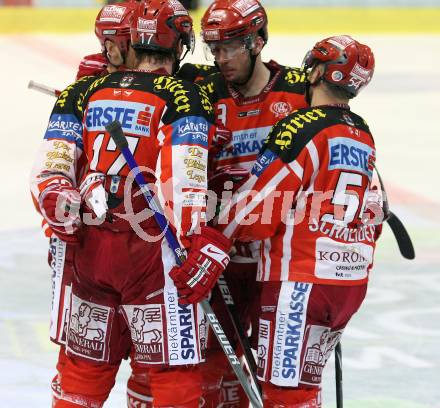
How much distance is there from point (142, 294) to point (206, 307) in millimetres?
223

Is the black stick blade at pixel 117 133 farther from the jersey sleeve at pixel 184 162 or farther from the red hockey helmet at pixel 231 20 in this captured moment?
the red hockey helmet at pixel 231 20

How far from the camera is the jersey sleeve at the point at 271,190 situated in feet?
11.8

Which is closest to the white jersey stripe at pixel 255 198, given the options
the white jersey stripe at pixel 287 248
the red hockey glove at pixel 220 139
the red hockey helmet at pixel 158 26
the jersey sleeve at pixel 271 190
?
the jersey sleeve at pixel 271 190

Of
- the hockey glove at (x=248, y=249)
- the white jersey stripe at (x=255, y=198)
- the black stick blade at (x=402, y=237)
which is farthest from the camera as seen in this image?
the black stick blade at (x=402, y=237)

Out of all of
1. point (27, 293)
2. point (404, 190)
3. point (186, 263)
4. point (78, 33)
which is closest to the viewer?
point (186, 263)

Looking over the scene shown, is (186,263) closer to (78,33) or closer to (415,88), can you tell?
(415,88)

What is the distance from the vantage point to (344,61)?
3.66m

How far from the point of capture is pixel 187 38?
378 cm

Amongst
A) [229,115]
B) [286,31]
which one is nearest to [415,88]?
[286,31]

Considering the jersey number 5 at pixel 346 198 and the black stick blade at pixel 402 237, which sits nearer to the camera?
the jersey number 5 at pixel 346 198

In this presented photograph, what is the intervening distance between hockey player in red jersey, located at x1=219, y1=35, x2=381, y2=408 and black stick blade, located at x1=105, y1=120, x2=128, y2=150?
464mm

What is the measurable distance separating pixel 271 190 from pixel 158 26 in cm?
64

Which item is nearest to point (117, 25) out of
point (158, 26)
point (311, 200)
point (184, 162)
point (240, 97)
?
point (158, 26)

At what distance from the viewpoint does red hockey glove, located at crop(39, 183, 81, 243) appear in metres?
3.57
